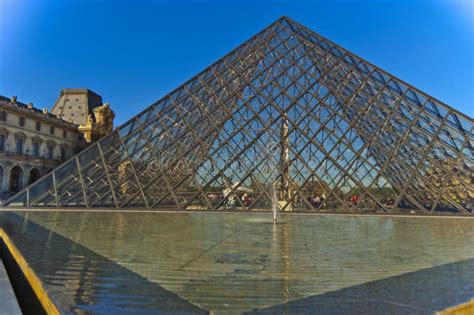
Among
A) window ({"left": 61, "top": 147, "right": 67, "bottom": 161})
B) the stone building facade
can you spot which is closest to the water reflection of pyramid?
the stone building facade

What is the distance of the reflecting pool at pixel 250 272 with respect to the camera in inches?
101

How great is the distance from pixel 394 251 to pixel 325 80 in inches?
518

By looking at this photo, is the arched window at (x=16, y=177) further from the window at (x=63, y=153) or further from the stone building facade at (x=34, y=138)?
the window at (x=63, y=153)

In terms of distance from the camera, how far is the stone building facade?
1174 inches

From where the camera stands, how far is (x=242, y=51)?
1936cm

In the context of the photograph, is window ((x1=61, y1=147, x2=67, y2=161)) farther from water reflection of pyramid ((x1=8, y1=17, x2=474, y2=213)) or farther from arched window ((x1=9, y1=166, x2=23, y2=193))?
water reflection of pyramid ((x1=8, y1=17, x2=474, y2=213))

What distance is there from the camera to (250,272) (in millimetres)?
3514

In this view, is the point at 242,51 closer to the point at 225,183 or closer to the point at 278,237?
the point at 225,183

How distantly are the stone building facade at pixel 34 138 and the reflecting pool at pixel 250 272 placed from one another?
26.3 m

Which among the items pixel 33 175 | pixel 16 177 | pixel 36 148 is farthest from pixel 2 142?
pixel 33 175

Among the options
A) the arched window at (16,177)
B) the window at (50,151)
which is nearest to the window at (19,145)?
the arched window at (16,177)

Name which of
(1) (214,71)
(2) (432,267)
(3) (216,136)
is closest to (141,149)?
(3) (216,136)

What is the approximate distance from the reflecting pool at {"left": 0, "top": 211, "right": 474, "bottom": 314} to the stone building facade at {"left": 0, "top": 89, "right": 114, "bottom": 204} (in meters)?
26.3

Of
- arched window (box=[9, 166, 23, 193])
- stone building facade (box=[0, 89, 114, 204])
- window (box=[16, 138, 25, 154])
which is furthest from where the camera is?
window (box=[16, 138, 25, 154])
